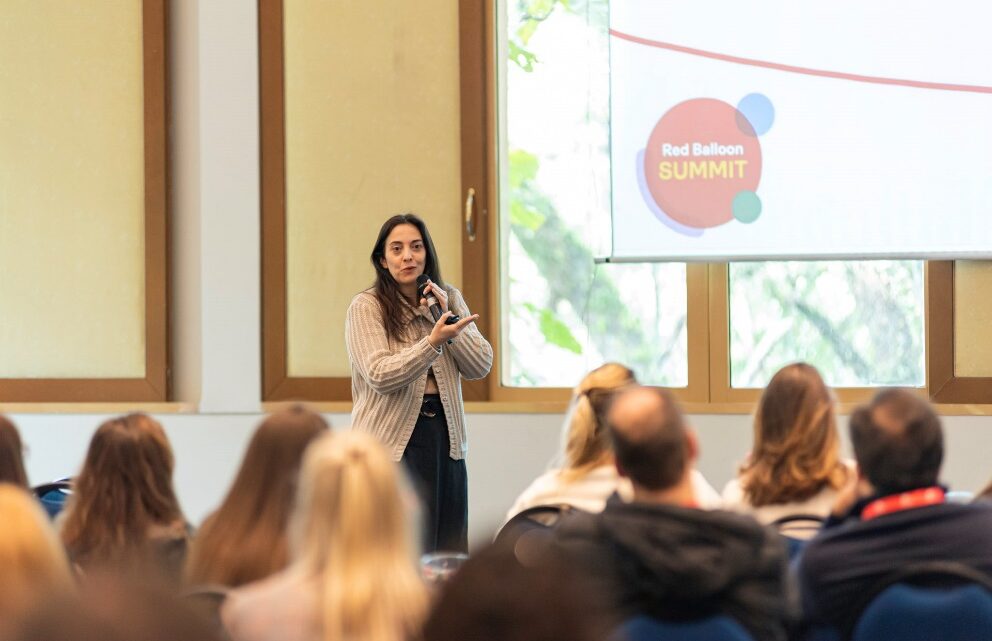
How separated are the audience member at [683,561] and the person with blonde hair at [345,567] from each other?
267 millimetres

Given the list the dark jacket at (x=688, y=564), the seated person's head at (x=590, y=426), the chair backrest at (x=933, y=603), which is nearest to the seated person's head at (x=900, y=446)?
the chair backrest at (x=933, y=603)

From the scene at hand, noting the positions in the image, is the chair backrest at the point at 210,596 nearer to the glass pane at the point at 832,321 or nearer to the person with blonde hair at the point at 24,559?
the person with blonde hair at the point at 24,559

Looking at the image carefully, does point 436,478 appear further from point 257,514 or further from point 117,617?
point 117,617

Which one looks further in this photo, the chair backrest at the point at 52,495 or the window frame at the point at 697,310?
the window frame at the point at 697,310

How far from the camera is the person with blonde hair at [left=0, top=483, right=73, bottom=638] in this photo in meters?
1.32

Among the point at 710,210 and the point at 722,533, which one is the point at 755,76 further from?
the point at 722,533

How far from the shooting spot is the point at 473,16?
16.3 ft

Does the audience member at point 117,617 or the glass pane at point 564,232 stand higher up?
the glass pane at point 564,232

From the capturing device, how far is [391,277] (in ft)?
12.3

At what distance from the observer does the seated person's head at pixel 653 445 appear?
2.05m

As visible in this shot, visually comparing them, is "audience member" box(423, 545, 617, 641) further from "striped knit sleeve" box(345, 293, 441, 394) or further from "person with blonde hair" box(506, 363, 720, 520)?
"striped knit sleeve" box(345, 293, 441, 394)

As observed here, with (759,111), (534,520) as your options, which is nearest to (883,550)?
(534,520)

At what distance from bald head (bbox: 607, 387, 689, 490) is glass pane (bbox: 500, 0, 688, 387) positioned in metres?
2.85

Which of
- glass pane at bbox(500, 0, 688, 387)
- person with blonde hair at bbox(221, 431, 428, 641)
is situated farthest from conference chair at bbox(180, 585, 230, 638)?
glass pane at bbox(500, 0, 688, 387)
